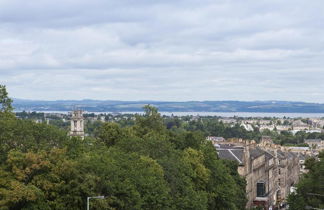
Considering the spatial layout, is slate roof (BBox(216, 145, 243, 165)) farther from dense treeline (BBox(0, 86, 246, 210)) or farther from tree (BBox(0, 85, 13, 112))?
tree (BBox(0, 85, 13, 112))

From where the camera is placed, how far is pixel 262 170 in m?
130

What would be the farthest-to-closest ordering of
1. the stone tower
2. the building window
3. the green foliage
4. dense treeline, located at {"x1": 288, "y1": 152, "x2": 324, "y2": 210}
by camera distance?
the building window < the stone tower < dense treeline, located at {"x1": 288, "y1": 152, "x2": 324, "y2": 210} < the green foliage

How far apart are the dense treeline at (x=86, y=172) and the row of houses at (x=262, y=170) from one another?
35.8m

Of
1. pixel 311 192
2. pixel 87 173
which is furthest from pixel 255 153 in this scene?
pixel 87 173

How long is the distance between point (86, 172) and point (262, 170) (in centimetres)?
8180

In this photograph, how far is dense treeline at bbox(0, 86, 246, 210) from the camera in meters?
48.2

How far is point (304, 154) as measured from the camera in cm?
19175

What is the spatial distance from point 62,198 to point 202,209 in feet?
70.2

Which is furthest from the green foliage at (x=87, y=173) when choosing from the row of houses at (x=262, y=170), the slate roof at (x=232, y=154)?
the row of houses at (x=262, y=170)

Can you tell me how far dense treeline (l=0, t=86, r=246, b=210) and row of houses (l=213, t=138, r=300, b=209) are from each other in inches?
1411

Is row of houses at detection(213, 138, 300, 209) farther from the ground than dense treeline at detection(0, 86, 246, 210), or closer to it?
closer to it

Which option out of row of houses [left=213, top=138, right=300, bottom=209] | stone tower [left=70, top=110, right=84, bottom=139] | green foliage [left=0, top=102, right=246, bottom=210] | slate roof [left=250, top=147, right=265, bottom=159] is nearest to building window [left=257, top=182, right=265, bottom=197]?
row of houses [left=213, top=138, right=300, bottom=209]

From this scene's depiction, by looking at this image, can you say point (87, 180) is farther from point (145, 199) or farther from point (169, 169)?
point (169, 169)

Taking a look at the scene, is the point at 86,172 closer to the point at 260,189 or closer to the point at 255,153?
the point at 255,153
